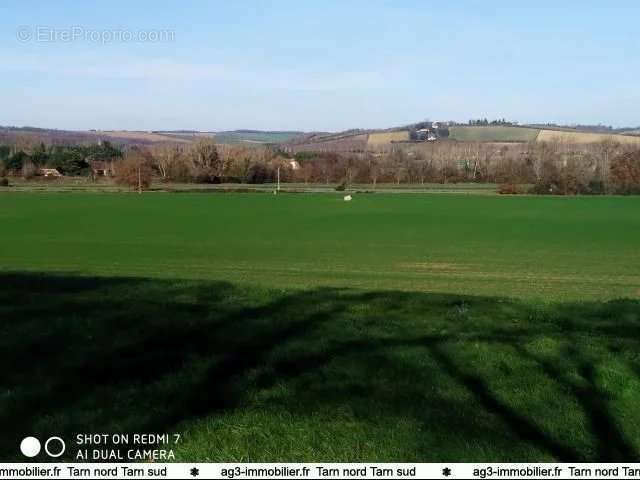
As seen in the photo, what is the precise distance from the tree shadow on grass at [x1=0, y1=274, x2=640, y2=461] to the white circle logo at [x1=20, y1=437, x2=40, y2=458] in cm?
10

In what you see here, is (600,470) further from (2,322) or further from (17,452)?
(2,322)

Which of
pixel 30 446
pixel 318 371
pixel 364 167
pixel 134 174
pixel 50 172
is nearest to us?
pixel 30 446

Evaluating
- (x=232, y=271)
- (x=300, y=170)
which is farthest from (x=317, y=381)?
(x=300, y=170)

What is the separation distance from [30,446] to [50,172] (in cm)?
14778

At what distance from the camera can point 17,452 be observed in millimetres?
5273

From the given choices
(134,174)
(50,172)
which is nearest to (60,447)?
(134,174)

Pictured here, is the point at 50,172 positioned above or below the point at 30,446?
below

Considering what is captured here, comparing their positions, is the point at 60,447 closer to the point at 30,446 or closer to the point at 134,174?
the point at 30,446

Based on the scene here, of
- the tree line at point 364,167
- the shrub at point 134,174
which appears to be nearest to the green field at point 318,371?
the tree line at point 364,167

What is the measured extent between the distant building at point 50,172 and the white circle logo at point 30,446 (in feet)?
469

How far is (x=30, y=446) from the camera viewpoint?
532 cm

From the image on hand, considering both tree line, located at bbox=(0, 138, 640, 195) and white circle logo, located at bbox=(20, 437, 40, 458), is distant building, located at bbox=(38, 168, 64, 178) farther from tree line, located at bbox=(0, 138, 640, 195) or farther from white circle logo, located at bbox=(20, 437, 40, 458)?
white circle logo, located at bbox=(20, 437, 40, 458)

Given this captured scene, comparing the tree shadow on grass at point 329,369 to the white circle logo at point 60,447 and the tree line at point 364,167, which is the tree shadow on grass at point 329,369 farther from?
the tree line at point 364,167

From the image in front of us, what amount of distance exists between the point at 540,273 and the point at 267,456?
27375mm
